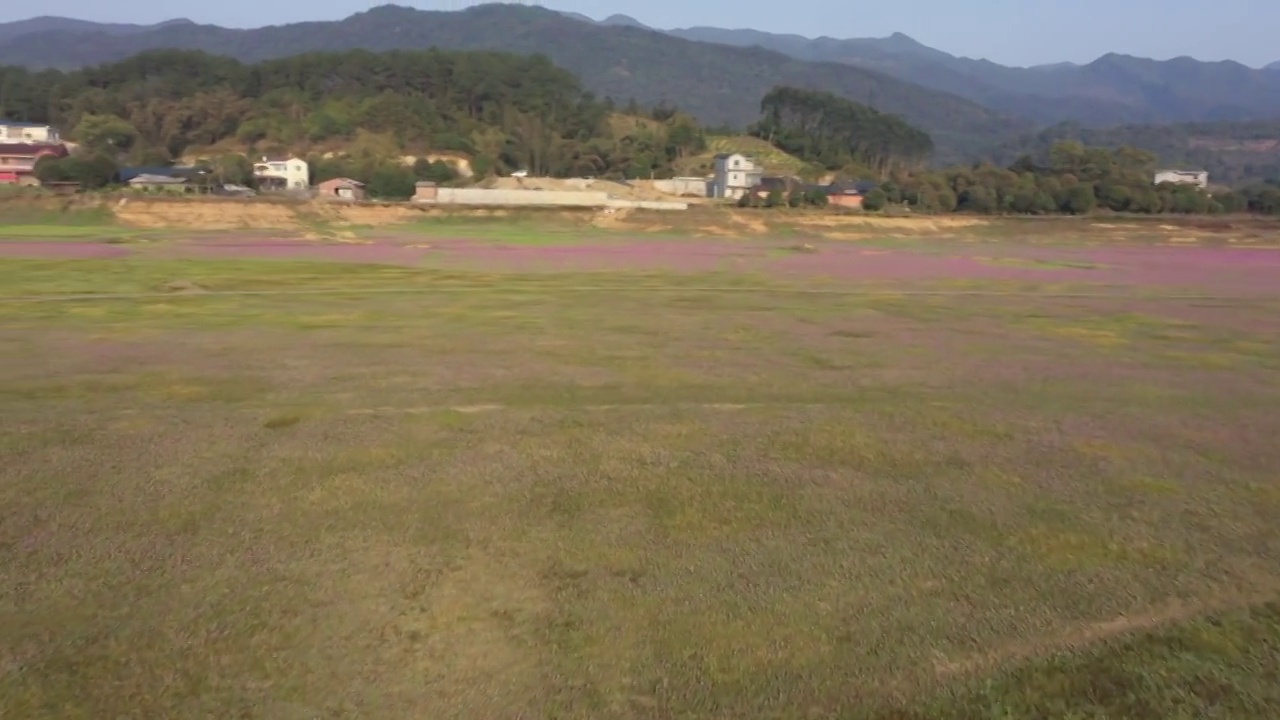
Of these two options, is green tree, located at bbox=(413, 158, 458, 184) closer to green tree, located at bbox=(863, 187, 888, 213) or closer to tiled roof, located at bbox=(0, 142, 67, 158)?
tiled roof, located at bbox=(0, 142, 67, 158)

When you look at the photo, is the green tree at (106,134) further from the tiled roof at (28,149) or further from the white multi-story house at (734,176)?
the white multi-story house at (734,176)

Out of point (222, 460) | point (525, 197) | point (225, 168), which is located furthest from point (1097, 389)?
point (225, 168)

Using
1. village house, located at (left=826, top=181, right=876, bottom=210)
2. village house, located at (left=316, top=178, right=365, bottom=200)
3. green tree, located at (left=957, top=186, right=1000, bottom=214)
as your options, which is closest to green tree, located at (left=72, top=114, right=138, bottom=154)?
village house, located at (left=316, top=178, right=365, bottom=200)

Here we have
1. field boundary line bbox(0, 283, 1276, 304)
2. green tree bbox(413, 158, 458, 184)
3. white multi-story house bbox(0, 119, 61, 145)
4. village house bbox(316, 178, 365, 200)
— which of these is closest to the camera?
field boundary line bbox(0, 283, 1276, 304)

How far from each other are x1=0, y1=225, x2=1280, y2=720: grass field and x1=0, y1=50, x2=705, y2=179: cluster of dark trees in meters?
76.7

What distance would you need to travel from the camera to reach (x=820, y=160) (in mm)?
107875

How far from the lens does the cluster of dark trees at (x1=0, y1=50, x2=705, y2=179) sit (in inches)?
3681

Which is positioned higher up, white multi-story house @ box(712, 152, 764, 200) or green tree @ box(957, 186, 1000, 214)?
white multi-story house @ box(712, 152, 764, 200)

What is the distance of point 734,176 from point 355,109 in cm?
4000

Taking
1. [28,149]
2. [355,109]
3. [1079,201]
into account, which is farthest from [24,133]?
[1079,201]

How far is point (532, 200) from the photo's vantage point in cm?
6159

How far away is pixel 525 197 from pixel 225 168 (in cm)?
2475

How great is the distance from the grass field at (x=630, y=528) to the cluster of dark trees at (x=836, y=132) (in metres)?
101

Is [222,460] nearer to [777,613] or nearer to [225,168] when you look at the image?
[777,613]
